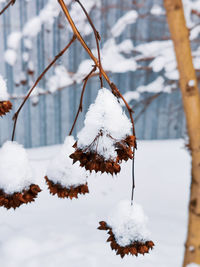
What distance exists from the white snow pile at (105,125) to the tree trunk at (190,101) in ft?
3.59

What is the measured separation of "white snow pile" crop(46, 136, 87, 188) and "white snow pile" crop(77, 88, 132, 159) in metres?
0.23

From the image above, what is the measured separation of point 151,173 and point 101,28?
77.7 inches

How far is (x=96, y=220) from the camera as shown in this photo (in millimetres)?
3283

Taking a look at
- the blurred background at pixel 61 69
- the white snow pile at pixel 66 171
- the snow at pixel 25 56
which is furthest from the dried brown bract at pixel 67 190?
the snow at pixel 25 56

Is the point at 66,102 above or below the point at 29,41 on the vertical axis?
below

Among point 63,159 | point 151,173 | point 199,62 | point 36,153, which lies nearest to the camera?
point 63,159

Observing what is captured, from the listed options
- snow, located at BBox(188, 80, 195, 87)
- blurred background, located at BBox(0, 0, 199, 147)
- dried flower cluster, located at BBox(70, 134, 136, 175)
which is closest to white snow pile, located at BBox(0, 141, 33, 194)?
dried flower cluster, located at BBox(70, 134, 136, 175)

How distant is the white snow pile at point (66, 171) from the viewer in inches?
32.9

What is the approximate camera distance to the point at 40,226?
10.5ft

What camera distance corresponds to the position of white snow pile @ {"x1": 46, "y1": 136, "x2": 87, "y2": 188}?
32.9 inches

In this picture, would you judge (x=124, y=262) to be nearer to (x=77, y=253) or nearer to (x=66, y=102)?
(x=77, y=253)

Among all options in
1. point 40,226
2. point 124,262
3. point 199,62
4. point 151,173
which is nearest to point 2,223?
point 40,226

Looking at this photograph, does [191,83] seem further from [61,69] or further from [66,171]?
[61,69]

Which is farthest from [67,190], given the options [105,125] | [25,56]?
[25,56]
